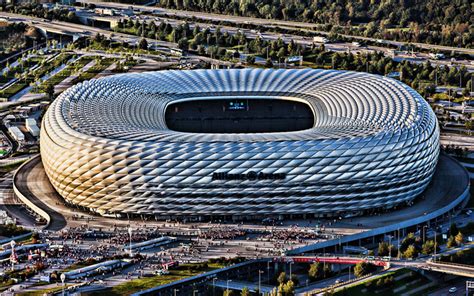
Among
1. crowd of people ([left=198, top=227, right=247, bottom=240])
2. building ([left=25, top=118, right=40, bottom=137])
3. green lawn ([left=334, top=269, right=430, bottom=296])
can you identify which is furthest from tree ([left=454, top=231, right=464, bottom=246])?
building ([left=25, top=118, right=40, bottom=137])

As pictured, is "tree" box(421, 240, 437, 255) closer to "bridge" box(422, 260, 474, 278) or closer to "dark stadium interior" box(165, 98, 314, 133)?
"bridge" box(422, 260, 474, 278)

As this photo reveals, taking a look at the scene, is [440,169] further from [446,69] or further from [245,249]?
[446,69]

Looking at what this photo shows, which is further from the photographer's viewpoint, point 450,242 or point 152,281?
point 450,242

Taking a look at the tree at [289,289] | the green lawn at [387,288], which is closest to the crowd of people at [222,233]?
the tree at [289,289]

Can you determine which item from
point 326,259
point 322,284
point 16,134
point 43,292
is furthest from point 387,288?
point 16,134

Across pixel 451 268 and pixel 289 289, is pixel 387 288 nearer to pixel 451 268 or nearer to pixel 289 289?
pixel 451 268

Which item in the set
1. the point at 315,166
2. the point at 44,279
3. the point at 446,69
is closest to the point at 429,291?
the point at 315,166

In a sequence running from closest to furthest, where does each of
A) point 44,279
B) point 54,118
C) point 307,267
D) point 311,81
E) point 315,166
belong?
point 44,279 < point 307,267 < point 315,166 < point 54,118 < point 311,81
